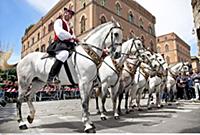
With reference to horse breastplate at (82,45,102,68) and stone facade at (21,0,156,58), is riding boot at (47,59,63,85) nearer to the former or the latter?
horse breastplate at (82,45,102,68)

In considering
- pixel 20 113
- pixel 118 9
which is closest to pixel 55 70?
pixel 20 113

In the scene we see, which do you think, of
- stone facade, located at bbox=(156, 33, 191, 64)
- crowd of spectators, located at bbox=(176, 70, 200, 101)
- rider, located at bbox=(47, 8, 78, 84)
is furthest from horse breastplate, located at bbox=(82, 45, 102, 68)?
crowd of spectators, located at bbox=(176, 70, 200, 101)

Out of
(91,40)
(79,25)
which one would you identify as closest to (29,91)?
(91,40)

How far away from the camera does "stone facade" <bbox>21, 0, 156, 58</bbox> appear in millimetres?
2129

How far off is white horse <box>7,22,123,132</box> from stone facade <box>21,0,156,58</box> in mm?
377

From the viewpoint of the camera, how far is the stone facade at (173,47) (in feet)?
6.18

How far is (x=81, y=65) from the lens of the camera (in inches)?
58.7

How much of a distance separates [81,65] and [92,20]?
57.6 inches

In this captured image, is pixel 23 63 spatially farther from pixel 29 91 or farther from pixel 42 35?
pixel 42 35

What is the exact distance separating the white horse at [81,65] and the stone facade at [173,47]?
54 centimetres

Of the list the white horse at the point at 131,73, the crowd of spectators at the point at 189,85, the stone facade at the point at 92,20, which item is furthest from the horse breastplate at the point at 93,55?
the crowd of spectators at the point at 189,85

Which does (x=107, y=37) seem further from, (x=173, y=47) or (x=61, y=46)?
(x=173, y=47)

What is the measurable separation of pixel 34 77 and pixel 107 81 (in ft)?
2.32

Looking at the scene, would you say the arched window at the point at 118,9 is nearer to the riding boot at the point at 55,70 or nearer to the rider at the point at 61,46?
the rider at the point at 61,46
